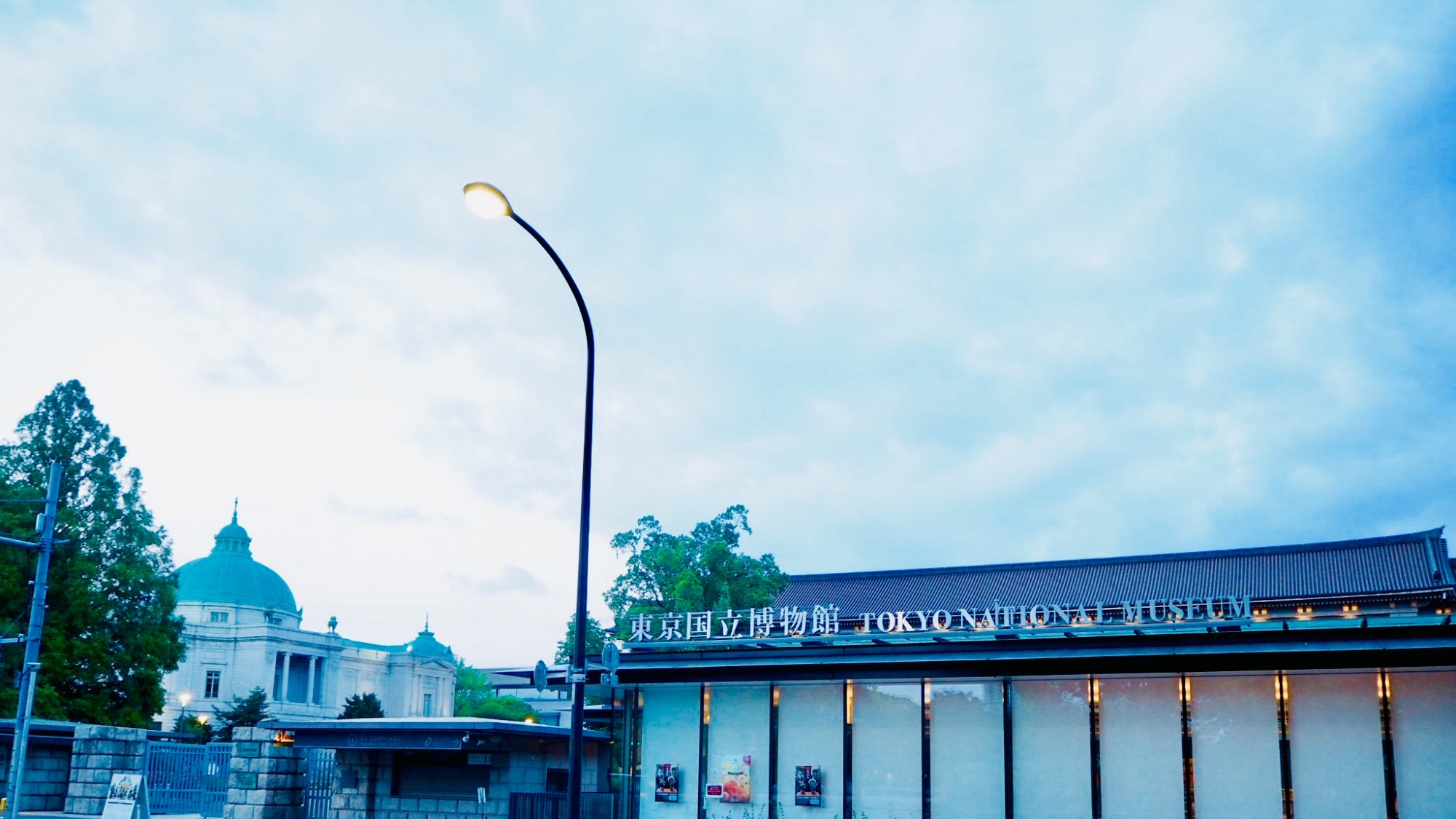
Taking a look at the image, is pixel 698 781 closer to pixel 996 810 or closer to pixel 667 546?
pixel 996 810

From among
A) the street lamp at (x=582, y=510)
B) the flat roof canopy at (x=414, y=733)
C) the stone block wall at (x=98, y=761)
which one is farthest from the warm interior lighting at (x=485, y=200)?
the stone block wall at (x=98, y=761)

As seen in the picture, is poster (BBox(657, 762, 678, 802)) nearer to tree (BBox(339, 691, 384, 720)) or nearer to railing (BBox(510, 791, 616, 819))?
railing (BBox(510, 791, 616, 819))

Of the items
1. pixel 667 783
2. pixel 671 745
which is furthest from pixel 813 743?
pixel 667 783

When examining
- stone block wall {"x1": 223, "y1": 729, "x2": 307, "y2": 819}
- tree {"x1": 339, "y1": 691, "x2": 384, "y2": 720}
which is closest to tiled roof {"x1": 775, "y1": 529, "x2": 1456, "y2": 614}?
tree {"x1": 339, "y1": 691, "x2": 384, "y2": 720}

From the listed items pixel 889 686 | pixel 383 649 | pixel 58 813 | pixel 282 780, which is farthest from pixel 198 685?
pixel 889 686

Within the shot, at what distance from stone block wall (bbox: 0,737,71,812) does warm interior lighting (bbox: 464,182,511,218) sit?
29.6 meters

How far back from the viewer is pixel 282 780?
109ft

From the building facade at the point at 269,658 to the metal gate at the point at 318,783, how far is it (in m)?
101

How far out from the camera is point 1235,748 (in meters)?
27.5

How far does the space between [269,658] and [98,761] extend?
340 feet

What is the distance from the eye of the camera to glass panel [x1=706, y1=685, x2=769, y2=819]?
105 feet

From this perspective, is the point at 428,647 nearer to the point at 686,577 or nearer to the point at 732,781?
the point at 686,577

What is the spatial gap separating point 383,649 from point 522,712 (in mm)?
33143

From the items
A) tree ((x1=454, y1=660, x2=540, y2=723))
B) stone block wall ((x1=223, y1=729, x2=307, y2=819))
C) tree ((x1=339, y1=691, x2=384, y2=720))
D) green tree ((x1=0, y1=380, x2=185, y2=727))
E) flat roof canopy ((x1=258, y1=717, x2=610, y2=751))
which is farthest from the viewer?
tree ((x1=454, y1=660, x2=540, y2=723))
